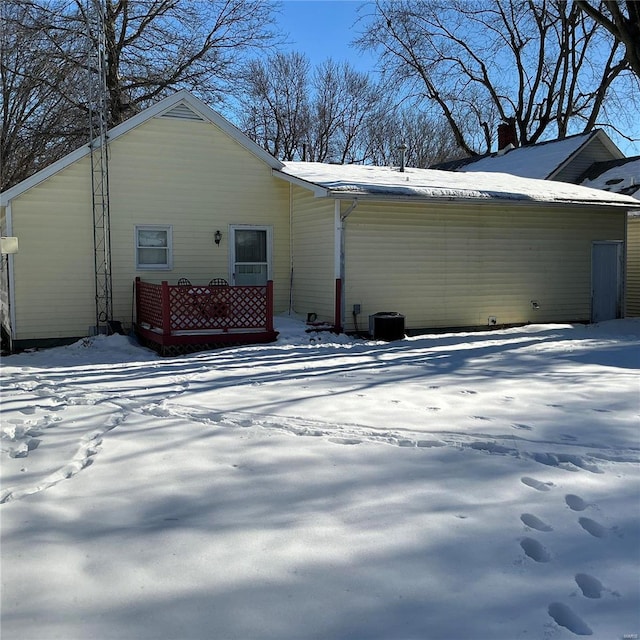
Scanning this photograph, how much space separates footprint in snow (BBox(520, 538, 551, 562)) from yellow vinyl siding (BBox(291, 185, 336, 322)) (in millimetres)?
9195

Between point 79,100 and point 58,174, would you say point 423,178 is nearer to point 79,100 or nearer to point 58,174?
point 58,174

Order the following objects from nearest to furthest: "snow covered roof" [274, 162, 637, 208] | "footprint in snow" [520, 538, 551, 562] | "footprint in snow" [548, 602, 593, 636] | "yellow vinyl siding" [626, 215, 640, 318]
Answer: "footprint in snow" [548, 602, 593, 636], "footprint in snow" [520, 538, 551, 562], "snow covered roof" [274, 162, 637, 208], "yellow vinyl siding" [626, 215, 640, 318]

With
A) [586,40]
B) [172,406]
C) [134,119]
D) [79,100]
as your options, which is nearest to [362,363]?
[172,406]

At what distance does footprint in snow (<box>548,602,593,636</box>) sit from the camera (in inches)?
111

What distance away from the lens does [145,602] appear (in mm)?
2980

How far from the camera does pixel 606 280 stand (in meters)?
15.7

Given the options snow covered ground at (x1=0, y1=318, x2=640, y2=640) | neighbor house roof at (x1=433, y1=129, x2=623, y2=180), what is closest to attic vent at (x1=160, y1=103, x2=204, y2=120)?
snow covered ground at (x1=0, y1=318, x2=640, y2=640)

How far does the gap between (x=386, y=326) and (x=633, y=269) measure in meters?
9.68

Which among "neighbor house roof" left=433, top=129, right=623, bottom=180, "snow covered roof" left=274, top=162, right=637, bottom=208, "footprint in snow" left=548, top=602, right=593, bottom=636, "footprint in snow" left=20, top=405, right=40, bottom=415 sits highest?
"neighbor house roof" left=433, top=129, right=623, bottom=180

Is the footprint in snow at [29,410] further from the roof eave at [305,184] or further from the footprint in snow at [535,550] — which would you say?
the roof eave at [305,184]

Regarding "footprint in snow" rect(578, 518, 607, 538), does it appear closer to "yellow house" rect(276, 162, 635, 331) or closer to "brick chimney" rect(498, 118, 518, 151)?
"yellow house" rect(276, 162, 635, 331)

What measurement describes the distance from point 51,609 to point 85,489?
4.82ft

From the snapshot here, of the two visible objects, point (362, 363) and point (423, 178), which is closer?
point (362, 363)

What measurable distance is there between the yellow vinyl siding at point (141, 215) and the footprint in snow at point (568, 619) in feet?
36.3
